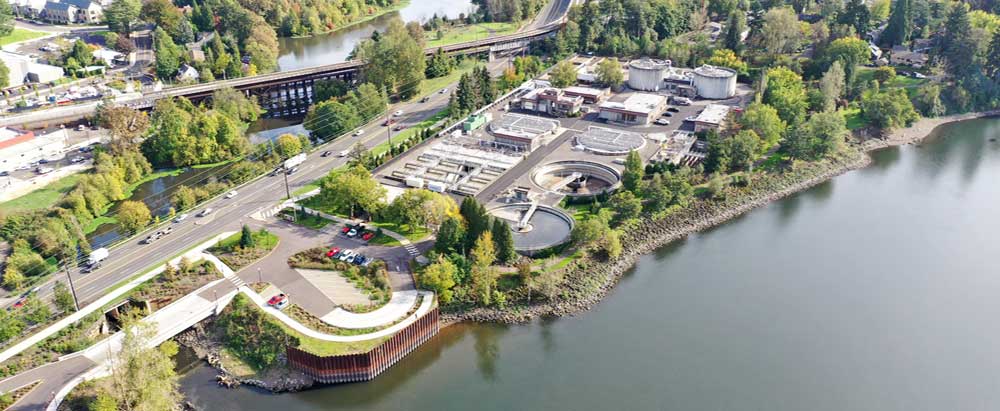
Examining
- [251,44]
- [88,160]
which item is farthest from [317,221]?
[251,44]

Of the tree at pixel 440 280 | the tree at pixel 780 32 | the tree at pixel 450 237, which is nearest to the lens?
the tree at pixel 440 280

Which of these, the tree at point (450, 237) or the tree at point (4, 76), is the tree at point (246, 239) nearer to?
the tree at point (450, 237)

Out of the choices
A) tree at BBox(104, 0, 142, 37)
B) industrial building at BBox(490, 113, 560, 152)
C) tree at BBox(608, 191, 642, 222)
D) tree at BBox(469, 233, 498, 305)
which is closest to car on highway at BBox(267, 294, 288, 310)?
tree at BBox(469, 233, 498, 305)

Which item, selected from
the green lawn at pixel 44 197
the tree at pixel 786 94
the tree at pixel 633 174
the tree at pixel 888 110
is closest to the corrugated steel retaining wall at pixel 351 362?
the tree at pixel 633 174

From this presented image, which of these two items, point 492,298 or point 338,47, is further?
point 338,47

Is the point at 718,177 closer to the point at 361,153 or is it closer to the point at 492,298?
the point at 492,298
